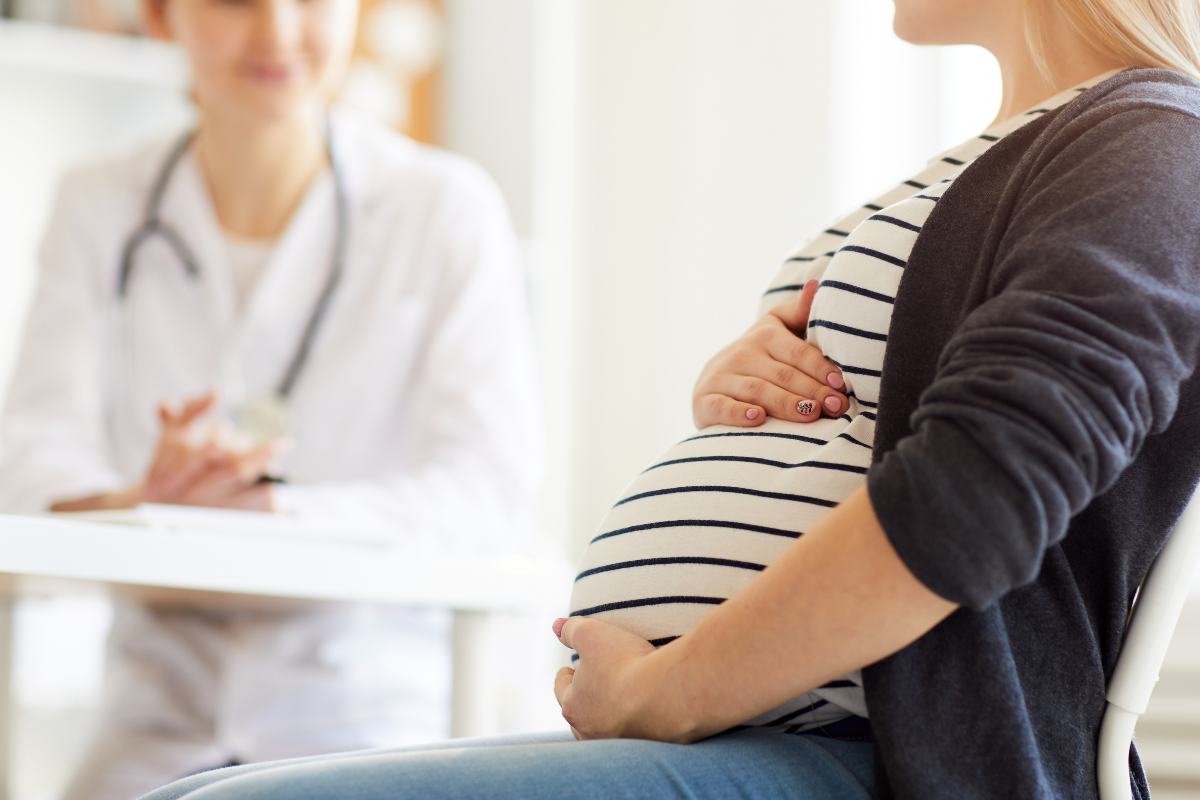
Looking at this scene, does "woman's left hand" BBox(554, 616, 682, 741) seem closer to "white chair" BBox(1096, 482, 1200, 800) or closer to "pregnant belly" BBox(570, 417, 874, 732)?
"pregnant belly" BBox(570, 417, 874, 732)

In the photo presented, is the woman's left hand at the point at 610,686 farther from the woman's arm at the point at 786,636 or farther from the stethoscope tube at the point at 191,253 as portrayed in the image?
the stethoscope tube at the point at 191,253

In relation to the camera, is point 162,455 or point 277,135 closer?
point 162,455

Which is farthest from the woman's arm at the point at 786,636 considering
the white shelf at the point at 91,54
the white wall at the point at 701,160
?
the white shelf at the point at 91,54

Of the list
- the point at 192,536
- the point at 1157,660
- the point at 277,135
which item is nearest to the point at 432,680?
the point at 192,536

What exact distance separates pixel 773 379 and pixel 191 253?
1.10m

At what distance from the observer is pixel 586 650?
615 millimetres

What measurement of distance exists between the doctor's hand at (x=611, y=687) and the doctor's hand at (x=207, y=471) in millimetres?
627

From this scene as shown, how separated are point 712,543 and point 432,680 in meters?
0.82

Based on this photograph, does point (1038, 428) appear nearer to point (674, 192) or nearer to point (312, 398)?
point (312, 398)

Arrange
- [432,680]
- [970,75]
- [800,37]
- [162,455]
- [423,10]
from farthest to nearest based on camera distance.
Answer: [423,10], [800,37], [970,75], [432,680], [162,455]

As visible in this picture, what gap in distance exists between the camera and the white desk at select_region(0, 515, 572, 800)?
75 cm

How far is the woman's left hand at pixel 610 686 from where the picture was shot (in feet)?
1.86

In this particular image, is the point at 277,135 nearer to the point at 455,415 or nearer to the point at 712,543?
the point at 455,415

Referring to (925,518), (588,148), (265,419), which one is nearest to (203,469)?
(265,419)
